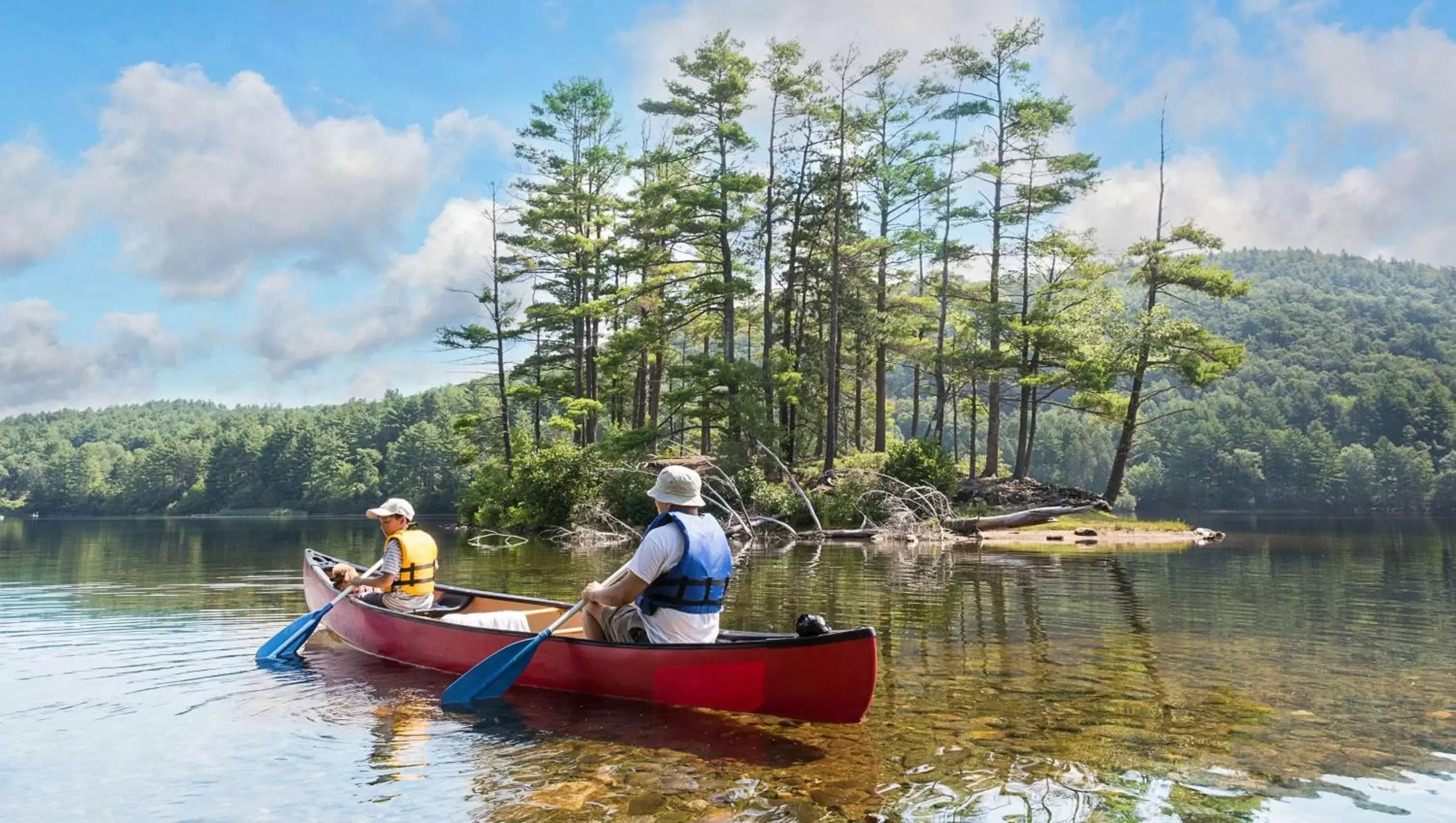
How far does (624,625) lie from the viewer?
713cm

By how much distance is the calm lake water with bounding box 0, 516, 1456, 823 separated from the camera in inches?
193

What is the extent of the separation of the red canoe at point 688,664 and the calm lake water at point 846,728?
6.7 inches

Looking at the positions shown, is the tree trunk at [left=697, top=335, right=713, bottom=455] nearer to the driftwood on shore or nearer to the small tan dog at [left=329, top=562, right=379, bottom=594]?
the driftwood on shore

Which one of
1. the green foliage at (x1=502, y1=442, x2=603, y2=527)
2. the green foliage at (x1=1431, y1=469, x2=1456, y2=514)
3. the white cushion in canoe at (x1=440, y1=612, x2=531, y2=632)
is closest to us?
the white cushion in canoe at (x1=440, y1=612, x2=531, y2=632)

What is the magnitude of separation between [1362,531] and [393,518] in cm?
4030

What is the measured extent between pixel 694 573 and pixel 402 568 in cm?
408

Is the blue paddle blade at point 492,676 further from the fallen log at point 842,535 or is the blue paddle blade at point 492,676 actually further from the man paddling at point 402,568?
the fallen log at point 842,535

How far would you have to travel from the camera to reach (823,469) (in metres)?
30.6

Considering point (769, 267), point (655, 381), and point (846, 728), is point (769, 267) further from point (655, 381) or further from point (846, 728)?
point (846, 728)

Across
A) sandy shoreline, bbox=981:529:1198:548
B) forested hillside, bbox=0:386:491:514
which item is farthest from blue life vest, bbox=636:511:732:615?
forested hillside, bbox=0:386:491:514

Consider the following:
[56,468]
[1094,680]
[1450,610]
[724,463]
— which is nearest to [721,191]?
[724,463]

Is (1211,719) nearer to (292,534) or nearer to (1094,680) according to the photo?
(1094,680)

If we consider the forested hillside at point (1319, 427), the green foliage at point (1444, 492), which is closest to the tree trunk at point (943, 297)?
the forested hillside at point (1319, 427)

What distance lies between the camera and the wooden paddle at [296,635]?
9.20 m
